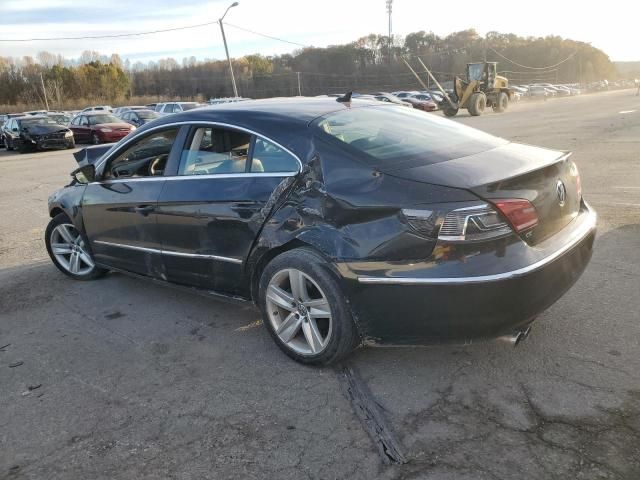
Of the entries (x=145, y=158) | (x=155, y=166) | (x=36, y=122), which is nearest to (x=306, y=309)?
(x=155, y=166)

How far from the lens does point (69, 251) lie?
208 inches

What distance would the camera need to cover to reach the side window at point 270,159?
3.31m

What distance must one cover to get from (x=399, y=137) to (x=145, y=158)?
86.5 inches

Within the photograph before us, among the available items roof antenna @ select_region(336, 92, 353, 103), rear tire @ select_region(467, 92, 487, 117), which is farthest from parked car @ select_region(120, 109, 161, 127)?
roof antenna @ select_region(336, 92, 353, 103)

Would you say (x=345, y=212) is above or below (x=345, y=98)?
below

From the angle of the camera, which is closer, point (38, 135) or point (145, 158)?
point (145, 158)

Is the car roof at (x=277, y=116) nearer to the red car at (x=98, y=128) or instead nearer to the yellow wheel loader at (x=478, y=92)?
the red car at (x=98, y=128)

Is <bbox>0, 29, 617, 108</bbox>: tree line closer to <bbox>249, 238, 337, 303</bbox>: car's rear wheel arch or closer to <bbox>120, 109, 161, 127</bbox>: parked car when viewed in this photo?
<bbox>120, 109, 161, 127</bbox>: parked car

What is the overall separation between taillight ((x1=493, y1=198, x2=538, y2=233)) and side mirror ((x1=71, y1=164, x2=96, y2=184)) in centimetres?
353

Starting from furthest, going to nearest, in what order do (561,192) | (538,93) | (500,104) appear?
(538,93), (500,104), (561,192)

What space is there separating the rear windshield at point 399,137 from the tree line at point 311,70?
7294cm

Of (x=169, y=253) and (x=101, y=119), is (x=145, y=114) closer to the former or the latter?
(x=101, y=119)

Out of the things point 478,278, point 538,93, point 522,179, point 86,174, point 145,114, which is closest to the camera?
point 478,278

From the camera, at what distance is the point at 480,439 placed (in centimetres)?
254
